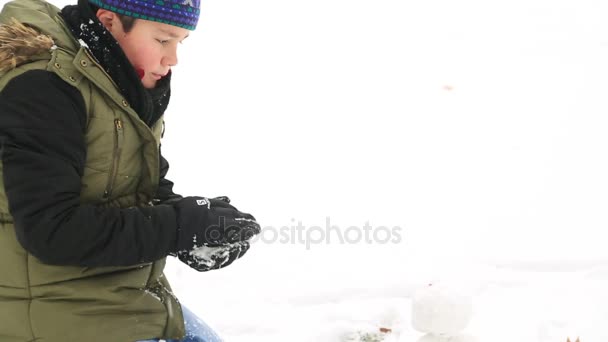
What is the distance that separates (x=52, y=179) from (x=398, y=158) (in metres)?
4.54

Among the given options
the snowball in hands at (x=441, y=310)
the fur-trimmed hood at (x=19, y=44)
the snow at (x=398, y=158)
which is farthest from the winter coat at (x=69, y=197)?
the snow at (x=398, y=158)

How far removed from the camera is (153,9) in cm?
174

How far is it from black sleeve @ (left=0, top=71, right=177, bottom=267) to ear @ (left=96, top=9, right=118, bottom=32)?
268mm

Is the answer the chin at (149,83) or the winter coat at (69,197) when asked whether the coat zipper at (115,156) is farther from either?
the chin at (149,83)

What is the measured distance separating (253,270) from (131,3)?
8.05 ft

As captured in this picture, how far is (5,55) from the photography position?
62.6 inches

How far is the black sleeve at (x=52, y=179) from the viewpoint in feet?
4.97

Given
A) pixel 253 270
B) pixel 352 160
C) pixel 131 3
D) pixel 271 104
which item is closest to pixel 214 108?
pixel 271 104

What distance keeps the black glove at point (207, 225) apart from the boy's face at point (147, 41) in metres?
0.38

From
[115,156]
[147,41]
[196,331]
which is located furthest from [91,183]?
[196,331]

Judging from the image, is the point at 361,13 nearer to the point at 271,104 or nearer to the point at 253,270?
the point at 271,104

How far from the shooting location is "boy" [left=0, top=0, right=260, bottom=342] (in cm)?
154

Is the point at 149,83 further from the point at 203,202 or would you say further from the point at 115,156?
the point at 203,202

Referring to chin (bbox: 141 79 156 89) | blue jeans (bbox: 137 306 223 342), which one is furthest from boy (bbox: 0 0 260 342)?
blue jeans (bbox: 137 306 223 342)
